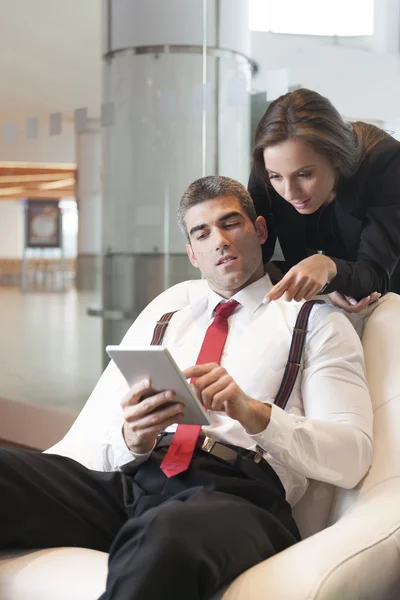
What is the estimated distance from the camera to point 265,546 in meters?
1.57

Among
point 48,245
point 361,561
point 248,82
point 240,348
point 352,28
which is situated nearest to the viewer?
point 361,561

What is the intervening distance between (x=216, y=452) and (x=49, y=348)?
298cm

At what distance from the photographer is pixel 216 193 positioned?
2.17 metres

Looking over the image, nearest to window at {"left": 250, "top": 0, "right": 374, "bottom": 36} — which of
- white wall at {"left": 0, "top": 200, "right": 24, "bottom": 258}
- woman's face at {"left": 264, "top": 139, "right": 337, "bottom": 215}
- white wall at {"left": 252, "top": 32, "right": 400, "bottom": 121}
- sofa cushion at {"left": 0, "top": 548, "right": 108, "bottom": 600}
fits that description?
white wall at {"left": 252, "top": 32, "right": 400, "bottom": 121}

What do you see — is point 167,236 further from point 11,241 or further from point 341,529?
point 341,529

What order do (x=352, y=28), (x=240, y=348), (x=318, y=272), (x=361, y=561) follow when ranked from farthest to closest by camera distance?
(x=352, y=28), (x=240, y=348), (x=318, y=272), (x=361, y=561)

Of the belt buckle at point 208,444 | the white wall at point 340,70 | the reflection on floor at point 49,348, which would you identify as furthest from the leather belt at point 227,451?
the reflection on floor at point 49,348

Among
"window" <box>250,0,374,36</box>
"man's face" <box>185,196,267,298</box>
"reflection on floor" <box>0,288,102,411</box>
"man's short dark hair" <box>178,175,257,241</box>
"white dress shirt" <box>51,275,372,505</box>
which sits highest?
→ "window" <box>250,0,374,36</box>

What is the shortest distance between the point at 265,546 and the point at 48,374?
130 inches

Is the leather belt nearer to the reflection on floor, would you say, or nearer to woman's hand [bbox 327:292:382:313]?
woman's hand [bbox 327:292:382:313]

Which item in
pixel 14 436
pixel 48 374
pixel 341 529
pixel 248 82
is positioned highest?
pixel 248 82

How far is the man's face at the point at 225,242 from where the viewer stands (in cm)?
212

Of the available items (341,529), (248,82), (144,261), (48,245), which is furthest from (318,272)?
(48,245)

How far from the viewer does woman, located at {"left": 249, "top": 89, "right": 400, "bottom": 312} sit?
83.5 inches
